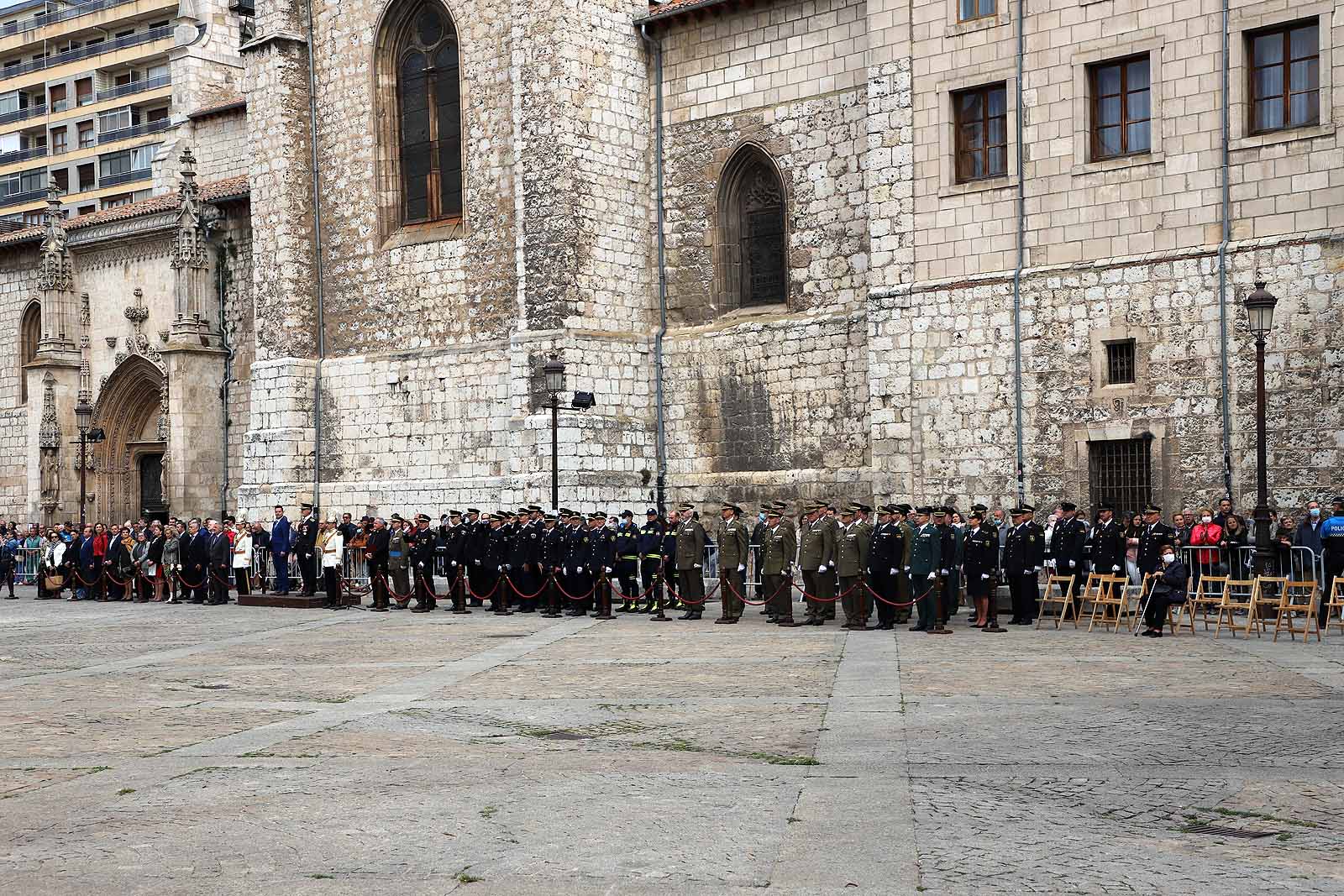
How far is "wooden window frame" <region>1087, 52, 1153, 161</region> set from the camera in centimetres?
2220

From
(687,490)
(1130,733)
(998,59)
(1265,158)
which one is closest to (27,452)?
(687,490)

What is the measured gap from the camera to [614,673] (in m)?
14.5

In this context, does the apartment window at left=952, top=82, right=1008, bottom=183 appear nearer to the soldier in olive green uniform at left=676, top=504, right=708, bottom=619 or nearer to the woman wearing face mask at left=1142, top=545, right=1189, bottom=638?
the soldier in olive green uniform at left=676, top=504, right=708, bottom=619

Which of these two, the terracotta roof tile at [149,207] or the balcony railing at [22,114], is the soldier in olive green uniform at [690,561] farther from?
the balcony railing at [22,114]

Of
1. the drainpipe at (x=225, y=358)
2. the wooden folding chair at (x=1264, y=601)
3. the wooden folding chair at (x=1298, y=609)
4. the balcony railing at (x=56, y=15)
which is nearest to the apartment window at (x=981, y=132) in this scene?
the wooden folding chair at (x=1264, y=601)

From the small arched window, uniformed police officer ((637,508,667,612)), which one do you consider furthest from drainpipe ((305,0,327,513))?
the small arched window

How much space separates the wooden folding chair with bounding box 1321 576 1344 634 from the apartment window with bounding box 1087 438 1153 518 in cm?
406

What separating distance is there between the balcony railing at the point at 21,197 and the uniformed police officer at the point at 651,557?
48.3 m

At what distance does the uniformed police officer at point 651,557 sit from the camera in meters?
22.4

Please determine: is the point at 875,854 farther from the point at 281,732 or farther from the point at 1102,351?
the point at 1102,351

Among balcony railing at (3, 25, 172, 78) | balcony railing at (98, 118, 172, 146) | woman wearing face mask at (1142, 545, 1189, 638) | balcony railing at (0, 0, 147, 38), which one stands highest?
balcony railing at (0, 0, 147, 38)

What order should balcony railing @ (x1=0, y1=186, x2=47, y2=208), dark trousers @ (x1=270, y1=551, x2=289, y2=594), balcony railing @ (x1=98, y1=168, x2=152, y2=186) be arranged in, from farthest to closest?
balcony railing @ (x1=0, y1=186, x2=47, y2=208), balcony railing @ (x1=98, y1=168, x2=152, y2=186), dark trousers @ (x1=270, y1=551, x2=289, y2=594)

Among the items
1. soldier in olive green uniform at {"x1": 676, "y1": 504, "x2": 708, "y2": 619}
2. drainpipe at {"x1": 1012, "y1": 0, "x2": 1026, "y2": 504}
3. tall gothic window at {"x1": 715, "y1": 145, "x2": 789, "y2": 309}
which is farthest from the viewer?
tall gothic window at {"x1": 715, "y1": 145, "x2": 789, "y2": 309}

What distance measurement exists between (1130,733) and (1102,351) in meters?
12.9
